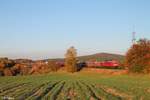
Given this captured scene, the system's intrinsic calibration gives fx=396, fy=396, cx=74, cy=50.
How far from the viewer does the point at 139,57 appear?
2763 inches

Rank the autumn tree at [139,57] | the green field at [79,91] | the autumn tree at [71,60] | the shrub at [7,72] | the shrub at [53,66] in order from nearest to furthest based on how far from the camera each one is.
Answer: the green field at [79,91]
the autumn tree at [139,57]
the autumn tree at [71,60]
the shrub at [7,72]
the shrub at [53,66]

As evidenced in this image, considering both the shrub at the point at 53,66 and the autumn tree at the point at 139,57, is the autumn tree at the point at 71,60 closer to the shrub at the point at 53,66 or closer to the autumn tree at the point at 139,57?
the shrub at the point at 53,66

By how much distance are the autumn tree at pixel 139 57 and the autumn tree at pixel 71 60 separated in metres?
18.4

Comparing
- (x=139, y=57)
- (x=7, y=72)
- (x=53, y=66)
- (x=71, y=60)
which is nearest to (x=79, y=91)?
(x=139, y=57)

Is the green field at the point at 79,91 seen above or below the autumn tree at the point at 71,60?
below

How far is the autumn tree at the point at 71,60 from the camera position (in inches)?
3420

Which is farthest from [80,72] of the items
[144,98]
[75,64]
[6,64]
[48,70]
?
[144,98]

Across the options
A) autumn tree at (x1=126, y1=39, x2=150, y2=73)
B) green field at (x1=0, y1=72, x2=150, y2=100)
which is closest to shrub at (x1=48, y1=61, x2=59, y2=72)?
autumn tree at (x1=126, y1=39, x2=150, y2=73)

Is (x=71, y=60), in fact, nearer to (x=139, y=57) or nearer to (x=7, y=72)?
(x=7, y=72)

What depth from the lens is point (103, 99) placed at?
82.1 ft

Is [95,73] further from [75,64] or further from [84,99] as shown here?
[84,99]

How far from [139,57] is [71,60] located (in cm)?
2085

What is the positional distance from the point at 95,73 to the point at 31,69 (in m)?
19.9

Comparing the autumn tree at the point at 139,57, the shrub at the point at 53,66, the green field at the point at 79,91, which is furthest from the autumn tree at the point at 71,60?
the green field at the point at 79,91
